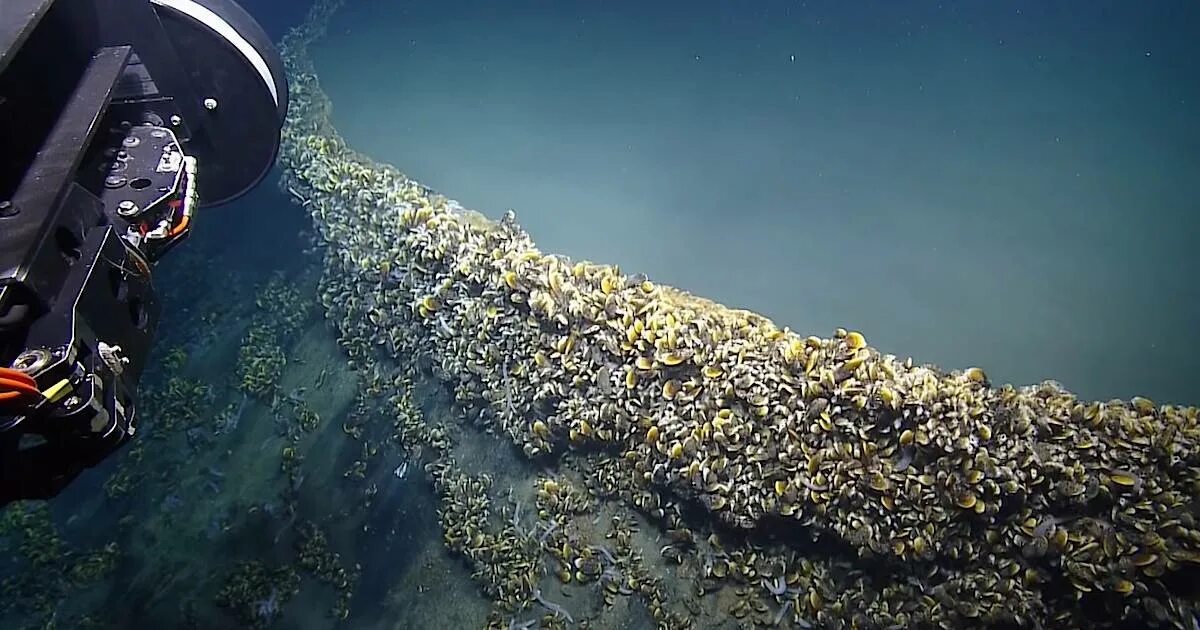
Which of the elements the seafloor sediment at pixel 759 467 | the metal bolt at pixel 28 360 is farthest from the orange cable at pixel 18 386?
the seafloor sediment at pixel 759 467

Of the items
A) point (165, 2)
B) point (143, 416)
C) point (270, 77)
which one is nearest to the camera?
point (165, 2)

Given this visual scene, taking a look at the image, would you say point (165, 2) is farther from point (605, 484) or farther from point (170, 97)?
point (605, 484)

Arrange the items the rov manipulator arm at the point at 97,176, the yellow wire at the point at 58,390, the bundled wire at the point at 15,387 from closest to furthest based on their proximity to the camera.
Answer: the bundled wire at the point at 15,387 < the yellow wire at the point at 58,390 < the rov manipulator arm at the point at 97,176

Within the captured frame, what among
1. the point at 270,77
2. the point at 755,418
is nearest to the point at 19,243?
the point at 270,77

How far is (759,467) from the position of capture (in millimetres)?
4477

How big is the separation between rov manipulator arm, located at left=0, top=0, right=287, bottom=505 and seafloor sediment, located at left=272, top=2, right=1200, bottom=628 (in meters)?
2.44

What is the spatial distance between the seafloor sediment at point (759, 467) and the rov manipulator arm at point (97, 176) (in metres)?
2.44

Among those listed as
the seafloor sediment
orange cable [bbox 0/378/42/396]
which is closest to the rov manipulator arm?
orange cable [bbox 0/378/42/396]

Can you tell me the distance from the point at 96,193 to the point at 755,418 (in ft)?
12.9

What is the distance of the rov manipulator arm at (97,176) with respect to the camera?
1.93 metres

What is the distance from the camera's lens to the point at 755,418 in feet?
14.7

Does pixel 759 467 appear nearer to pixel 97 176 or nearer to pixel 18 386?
pixel 18 386

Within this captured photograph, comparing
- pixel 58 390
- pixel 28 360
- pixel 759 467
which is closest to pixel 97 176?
pixel 28 360

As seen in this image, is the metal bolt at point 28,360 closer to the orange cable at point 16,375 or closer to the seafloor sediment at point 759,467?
the orange cable at point 16,375
